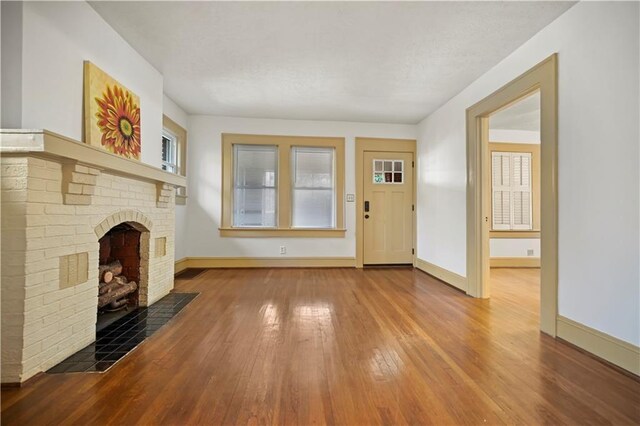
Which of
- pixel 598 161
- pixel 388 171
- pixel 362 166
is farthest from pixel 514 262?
pixel 598 161

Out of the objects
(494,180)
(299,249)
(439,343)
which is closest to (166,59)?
(299,249)

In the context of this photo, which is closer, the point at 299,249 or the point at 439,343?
the point at 439,343

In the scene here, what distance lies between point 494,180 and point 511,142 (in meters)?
0.74

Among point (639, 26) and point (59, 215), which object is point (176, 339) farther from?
point (639, 26)

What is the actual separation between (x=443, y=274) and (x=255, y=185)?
3162mm

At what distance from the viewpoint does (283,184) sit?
188 inches

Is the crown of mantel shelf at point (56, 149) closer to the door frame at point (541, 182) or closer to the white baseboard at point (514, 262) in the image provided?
the door frame at point (541, 182)

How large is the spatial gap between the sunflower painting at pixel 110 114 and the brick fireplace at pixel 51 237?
218 mm

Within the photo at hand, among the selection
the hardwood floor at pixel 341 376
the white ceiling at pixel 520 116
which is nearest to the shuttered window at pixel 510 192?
the white ceiling at pixel 520 116

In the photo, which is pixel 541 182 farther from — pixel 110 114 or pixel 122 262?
pixel 122 262

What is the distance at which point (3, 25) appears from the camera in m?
1.62

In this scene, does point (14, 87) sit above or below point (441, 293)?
above

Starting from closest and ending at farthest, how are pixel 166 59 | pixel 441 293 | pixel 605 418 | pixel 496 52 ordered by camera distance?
pixel 605 418 < pixel 496 52 < pixel 166 59 < pixel 441 293

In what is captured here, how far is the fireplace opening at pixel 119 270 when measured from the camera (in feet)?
8.35
